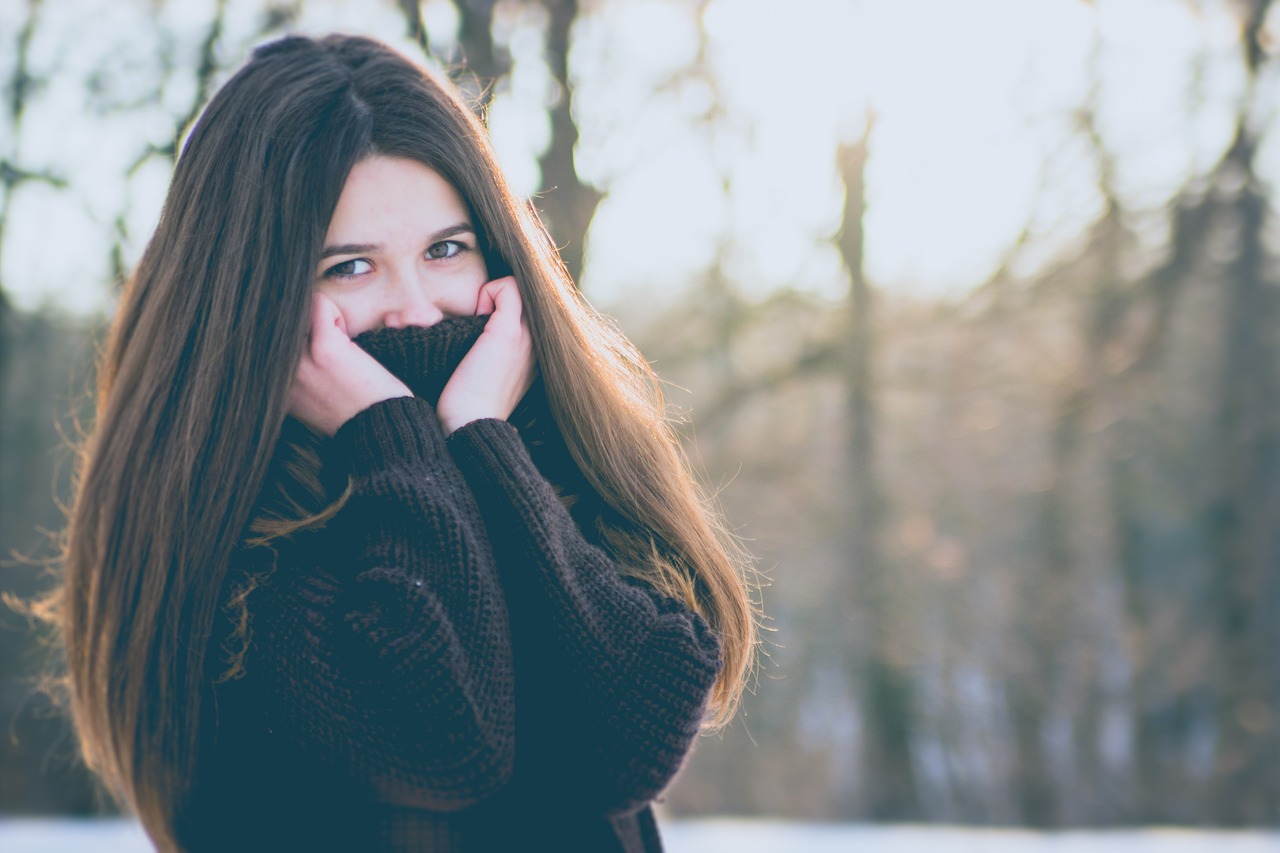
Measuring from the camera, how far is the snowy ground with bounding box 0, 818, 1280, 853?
2.86 m

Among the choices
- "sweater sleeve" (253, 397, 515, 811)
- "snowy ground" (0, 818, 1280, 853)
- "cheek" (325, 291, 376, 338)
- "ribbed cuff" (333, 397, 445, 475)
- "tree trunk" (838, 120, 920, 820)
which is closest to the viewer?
"sweater sleeve" (253, 397, 515, 811)

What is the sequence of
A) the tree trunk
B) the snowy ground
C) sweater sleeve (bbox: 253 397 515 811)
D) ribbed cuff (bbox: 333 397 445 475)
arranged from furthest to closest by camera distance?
the tree trunk < the snowy ground < ribbed cuff (bbox: 333 397 445 475) < sweater sleeve (bbox: 253 397 515 811)

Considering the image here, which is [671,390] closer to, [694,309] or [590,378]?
[694,309]

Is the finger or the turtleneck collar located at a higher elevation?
the finger

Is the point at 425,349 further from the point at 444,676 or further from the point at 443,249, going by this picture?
the point at 444,676

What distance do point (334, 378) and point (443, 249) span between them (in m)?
0.26

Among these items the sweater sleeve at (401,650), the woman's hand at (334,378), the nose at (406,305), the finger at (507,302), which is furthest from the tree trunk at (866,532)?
the sweater sleeve at (401,650)

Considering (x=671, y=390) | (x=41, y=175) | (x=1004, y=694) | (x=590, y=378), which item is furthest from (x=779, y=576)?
(x=590, y=378)

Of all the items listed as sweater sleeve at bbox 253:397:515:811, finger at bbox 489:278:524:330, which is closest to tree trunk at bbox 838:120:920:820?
finger at bbox 489:278:524:330

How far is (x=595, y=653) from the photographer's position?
1149 millimetres

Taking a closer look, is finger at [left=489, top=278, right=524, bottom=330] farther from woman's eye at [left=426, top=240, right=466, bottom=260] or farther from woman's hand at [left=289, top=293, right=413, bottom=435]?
woman's hand at [left=289, top=293, right=413, bottom=435]

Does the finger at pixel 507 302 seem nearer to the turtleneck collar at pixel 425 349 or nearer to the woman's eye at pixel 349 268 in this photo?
the turtleneck collar at pixel 425 349

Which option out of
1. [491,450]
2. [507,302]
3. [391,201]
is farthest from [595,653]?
[391,201]

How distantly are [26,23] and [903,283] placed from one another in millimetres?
6642
